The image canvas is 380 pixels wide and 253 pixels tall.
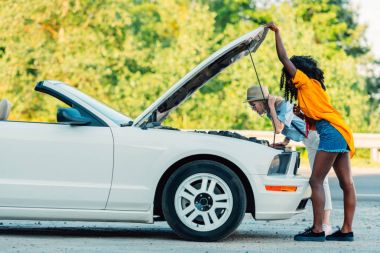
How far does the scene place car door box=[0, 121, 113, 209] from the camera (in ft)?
29.6

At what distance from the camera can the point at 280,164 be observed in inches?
363

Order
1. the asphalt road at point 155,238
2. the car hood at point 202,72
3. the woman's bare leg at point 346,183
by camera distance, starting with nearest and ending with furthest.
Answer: the asphalt road at point 155,238, the car hood at point 202,72, the woman's bare leg at point 346,183

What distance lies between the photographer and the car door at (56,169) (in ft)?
29.6

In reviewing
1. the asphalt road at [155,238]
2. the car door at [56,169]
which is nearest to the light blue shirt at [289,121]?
the asphalt road at [155,238]

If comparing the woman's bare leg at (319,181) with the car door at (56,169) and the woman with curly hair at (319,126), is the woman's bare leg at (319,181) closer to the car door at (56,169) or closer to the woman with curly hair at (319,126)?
the woman with curly hair at (319,126)

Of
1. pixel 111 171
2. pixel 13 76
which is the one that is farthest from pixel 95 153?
pixel 13 76

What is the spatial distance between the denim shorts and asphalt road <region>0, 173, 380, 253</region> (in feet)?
2.62

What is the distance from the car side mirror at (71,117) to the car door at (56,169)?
88 mm

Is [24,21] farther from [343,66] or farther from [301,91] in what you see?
[301,91]

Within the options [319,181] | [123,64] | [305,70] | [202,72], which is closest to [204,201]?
[319,181]

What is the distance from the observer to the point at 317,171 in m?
9.25

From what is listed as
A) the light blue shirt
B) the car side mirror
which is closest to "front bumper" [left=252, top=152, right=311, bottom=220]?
the light blue shirt

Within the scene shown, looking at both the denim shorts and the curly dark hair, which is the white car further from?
the curly dark hair

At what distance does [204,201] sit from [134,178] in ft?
1.99
